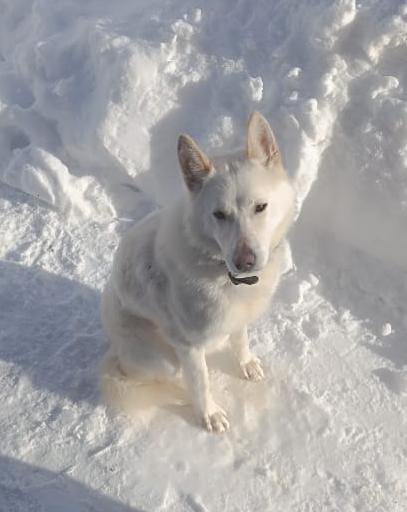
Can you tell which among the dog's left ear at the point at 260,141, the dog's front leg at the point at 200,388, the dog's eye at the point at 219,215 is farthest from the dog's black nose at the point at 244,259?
the dog's front leg at the point at 200,388

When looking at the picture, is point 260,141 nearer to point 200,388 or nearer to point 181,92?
point 200,388

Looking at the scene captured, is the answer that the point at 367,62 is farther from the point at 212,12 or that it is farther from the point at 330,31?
the point at 212,12

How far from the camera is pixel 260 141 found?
Result: 2666 millimetres

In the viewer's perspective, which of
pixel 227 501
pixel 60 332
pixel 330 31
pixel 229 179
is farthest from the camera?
pixel 330 31

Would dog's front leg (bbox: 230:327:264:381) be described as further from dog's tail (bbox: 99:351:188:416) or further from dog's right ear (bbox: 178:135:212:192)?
dog's right ear (bbox: 178:135:212:192)

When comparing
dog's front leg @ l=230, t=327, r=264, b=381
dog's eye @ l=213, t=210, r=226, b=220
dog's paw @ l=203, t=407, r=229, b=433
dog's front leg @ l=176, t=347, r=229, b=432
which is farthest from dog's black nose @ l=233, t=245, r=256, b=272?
dog's paw @ l=203, t=407, r=229, b=433

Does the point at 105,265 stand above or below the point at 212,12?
below

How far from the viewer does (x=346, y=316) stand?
12.7 ft

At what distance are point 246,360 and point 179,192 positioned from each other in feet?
5.03

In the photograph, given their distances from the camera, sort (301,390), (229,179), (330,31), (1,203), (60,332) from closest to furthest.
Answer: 1. (229,179)
2. (301,390)
3. (60,332)
4. (330,31)
5. (1,203)

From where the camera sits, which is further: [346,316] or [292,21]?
[292,21]

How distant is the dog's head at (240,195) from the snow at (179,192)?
52.0 inches

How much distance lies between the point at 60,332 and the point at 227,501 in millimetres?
1653

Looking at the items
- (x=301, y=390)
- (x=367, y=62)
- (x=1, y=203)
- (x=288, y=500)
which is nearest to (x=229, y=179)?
(x=301, y=390)
